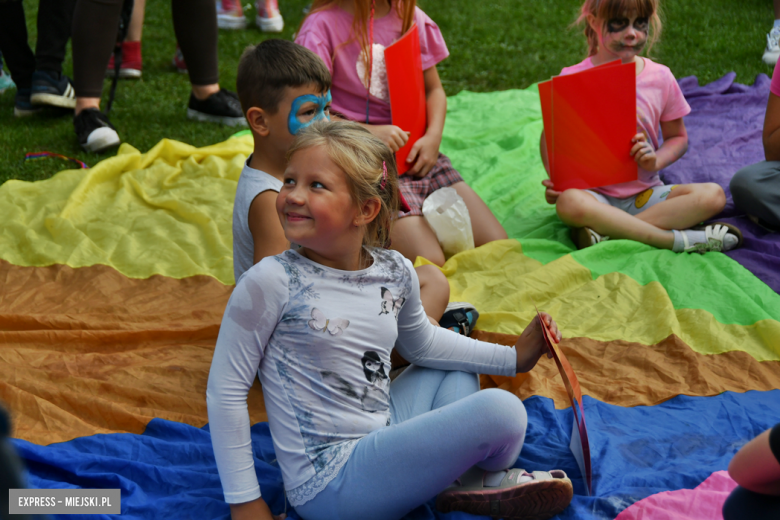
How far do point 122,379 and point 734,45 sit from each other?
4.61m

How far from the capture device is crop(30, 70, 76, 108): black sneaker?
3699 mm

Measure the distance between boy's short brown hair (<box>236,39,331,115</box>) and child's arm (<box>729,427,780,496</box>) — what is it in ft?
4.43

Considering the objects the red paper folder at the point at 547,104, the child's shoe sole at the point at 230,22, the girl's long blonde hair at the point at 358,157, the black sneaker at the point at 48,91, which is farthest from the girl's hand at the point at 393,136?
the child's shoe sole at the point at 230,22

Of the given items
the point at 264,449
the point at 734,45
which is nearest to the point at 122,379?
the point at 264,449

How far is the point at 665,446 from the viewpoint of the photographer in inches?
63.9

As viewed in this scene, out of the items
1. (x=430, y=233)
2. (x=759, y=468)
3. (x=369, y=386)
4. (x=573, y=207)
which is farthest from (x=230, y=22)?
(x=759, y=468)

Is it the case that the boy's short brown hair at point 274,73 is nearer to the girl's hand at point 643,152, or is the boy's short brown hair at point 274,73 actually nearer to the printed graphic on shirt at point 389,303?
the printed graphic on shirt at point 389,303

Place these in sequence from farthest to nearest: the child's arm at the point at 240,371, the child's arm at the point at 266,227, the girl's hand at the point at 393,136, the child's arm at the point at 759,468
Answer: the girl's hand at the point at 393,136, the child's arm at the point at 266,227, the child's arm at the point at 240,371, the child's arm at the point at 759,468

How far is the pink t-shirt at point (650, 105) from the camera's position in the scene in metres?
2.64

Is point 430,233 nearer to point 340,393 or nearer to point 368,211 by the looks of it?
point 368,211

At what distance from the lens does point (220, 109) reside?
3848mm

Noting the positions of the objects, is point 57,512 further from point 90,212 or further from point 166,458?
point 90,212

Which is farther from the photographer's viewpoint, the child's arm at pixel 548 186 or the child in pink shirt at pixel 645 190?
the child's arm at pixel 548 186

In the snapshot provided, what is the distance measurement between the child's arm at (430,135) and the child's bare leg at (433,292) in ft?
2.05
